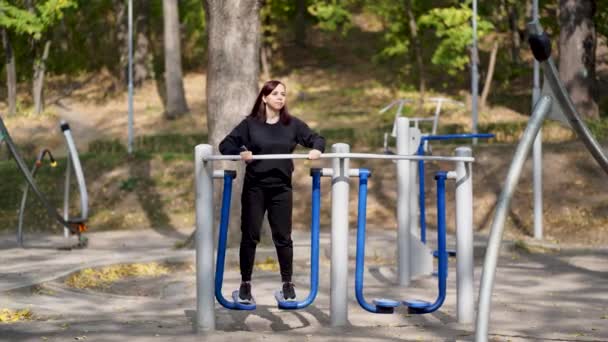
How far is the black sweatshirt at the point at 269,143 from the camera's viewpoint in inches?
307

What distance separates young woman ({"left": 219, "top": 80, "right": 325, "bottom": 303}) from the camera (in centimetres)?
781

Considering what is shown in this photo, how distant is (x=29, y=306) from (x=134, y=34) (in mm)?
28691

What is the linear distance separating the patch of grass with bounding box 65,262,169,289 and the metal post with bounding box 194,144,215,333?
3606 mm

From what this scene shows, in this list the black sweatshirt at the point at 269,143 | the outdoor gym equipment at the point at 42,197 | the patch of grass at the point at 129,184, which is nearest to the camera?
the black sweatshirt at the point at 269,143

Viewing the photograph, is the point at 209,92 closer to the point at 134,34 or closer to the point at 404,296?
the point at 404,296

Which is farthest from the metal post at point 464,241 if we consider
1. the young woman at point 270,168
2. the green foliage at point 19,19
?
the green foliage at point 19,19

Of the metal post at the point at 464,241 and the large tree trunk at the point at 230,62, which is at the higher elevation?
the large tree trunk at the point at 230,62

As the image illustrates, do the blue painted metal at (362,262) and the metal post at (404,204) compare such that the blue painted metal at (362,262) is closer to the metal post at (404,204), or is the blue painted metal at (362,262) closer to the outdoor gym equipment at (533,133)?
the outdoor gym equipment at (533,133)

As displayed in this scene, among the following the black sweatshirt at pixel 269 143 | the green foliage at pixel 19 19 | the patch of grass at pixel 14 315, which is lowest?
the patch of grass at pixel 14 315

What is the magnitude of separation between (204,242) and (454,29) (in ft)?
73.0

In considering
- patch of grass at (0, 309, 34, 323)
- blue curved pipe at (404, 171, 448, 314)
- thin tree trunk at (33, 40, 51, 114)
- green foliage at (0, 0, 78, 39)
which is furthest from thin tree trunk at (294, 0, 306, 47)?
blue curved pipe at (404, 171, 448, 314)

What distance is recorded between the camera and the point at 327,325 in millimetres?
8008

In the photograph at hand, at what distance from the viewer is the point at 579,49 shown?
71.7 ft

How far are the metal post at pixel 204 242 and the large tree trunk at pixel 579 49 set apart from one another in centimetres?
1515
